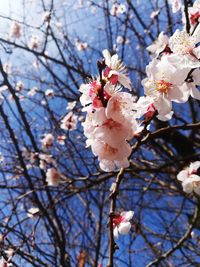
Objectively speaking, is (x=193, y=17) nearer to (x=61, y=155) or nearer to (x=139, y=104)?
(x=139, y=104)

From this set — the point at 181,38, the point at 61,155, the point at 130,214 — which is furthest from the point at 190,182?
the point at 61,155

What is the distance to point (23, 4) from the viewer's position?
407 centimetres

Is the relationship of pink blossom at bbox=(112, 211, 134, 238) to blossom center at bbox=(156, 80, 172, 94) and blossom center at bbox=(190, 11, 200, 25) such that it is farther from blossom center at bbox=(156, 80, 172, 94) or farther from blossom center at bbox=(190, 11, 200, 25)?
blossom center at bbox=(190, 11, 200, 25)

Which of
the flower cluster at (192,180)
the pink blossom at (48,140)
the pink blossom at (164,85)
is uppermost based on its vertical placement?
the pink blossom at (48,140)

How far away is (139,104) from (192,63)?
0.85ft

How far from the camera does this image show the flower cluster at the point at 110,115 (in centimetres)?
122

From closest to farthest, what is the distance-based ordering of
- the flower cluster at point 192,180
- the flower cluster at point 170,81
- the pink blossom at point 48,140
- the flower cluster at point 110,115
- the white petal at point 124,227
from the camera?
the flower cluster at point 110,115
the flower cluster at point 170,81
the white petal at point 124,227
the flower cluster at point 192,180
the pink blossom at point 48,140

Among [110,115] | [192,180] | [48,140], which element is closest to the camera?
[110,115]

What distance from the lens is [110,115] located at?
47.0 inches

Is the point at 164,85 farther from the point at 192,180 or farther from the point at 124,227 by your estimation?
the point at 192,180

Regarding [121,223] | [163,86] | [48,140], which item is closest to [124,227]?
[121,223]

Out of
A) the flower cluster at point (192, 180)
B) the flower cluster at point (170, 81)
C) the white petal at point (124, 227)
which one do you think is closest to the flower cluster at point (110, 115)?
the flower cluster at point (170, 81)

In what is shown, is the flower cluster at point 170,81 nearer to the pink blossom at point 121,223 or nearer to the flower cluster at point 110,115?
the flower cluster at point 110,115

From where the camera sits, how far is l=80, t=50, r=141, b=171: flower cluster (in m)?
1.22
